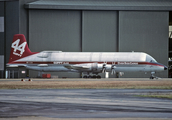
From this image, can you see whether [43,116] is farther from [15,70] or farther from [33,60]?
[15,70]

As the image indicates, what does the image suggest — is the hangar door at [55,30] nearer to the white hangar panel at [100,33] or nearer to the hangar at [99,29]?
the hangar at [99,29]

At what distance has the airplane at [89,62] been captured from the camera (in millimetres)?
62656

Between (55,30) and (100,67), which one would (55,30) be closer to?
(55,30)

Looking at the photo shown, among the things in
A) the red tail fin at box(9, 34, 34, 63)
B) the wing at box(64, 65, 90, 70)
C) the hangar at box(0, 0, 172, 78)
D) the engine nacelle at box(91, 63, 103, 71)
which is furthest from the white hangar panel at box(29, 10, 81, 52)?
the engine nacelle at box(91, 63, 103, 71)

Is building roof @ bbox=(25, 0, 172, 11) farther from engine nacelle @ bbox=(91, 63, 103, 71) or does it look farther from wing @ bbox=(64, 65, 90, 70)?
engine nacelle @ bbox=(91, 63, 103, 71)

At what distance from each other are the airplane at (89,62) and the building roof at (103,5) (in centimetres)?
1325

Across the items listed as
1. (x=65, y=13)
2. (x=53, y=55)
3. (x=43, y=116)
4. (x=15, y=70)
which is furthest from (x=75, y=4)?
(x=43, y=116)

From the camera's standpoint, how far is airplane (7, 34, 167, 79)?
206 ft

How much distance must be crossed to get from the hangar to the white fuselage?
30.6 feet

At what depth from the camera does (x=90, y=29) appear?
74.8 m

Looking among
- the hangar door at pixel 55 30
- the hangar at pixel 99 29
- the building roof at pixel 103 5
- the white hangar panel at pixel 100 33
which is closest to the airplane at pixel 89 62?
the hangar door at pixel 55 30

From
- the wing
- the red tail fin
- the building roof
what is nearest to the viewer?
the wing

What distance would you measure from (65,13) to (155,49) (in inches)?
871

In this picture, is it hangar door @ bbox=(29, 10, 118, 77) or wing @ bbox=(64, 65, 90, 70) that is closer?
wing @ bbox=(64, 65, 90, 70)
